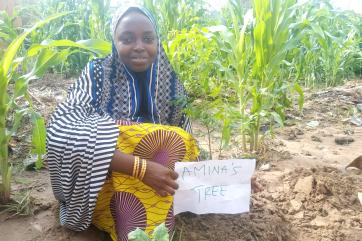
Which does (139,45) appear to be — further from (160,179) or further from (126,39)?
(160,179)

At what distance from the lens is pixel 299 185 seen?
183 cm

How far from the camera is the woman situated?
4.24ft

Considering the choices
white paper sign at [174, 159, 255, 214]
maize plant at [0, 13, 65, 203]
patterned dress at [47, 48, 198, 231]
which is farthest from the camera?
maize plant at [0, 13, 65, 203]

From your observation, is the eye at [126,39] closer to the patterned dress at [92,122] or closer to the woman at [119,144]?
the woman at [119,144]

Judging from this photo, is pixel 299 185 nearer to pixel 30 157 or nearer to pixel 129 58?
pixel 129 58

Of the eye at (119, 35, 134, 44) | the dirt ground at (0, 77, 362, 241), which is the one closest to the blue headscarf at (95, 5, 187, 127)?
the eye at (119, 35, 134, 44)

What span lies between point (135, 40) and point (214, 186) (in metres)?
0.69

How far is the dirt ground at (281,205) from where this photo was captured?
150cm

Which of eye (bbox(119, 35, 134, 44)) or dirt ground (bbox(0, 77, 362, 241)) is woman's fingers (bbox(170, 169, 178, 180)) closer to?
dirt ground (bbox(0, 77, 362, 241))

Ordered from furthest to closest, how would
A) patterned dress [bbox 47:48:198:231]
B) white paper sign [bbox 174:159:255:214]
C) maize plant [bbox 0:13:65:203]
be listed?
maize plant [bbox 0:13:65:203], white paper sign [bbox 174:159:255:214], patterned dress [bbox 47:48:198:231]

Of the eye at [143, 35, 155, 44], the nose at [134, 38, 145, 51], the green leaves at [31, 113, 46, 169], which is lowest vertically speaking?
the green leaves at [31, 113, 46, 169]

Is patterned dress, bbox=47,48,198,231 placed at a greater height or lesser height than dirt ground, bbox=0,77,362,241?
greater

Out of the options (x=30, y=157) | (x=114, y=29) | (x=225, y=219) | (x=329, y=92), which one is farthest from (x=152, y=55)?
(x=329, y=92)

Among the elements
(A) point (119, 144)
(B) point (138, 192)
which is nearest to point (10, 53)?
(A) point (119, 144)
